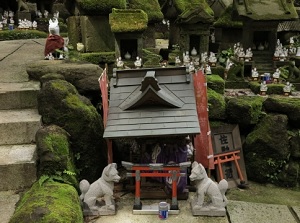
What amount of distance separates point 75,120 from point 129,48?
A: 6.17 meters

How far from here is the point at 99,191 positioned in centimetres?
514

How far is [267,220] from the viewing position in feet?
18.2

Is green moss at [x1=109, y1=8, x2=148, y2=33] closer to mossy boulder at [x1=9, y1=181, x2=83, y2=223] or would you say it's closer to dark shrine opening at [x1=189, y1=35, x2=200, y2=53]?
dark shrine opening at [x1=189, y1=35, x2=200, y2=53]

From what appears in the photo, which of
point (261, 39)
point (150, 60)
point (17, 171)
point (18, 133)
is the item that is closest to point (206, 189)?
point (17, 171)

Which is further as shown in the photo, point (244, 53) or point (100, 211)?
point (244, 53)

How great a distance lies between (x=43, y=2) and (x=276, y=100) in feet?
70.0

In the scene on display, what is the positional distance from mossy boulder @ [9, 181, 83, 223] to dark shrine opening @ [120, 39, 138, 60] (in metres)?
Answer: 7.16

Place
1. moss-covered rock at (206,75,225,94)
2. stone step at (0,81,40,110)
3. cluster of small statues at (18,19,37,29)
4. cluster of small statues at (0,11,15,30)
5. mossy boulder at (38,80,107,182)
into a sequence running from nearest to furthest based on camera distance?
mossy boulder at (38,80,107,182) < stone step at (0,81,40,110) < moss-covered rock at (206,75,225,94) < cluster of small statues at (18,19,37,29) < cluster of small statues at (0,11,15,30)

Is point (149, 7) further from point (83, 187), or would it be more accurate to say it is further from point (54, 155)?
point (83, 187)

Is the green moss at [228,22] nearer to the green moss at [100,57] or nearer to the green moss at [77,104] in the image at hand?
the green moss at [100,57]

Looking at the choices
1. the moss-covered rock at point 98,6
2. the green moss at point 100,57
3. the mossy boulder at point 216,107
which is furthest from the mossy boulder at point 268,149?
the moss-covered rock at point 98,6

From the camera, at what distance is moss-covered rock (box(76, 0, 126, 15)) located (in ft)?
34.7

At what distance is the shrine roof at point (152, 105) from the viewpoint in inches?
208

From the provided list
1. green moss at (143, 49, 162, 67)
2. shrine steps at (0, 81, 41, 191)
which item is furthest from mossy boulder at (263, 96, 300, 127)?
shrine steps at (0, 81, 41, 191)
